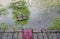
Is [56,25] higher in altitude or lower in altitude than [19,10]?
lower

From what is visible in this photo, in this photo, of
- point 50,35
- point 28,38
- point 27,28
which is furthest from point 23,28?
point 50,35

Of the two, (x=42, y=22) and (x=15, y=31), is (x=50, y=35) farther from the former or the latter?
(x=15, y=31)

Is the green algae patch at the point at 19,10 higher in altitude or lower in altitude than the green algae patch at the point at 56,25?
higher

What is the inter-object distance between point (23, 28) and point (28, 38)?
0.89ft

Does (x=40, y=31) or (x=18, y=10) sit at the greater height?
(x=18, y=10)

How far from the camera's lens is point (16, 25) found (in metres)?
2.99

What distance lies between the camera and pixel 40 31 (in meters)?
2.87

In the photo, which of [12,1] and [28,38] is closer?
Result: [28,38]

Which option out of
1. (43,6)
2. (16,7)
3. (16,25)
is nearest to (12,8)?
(16,7)

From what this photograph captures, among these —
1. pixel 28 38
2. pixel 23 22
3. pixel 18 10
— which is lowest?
pixel 28 38

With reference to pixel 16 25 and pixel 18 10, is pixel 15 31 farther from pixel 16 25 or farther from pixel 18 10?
→ pixel 18 10

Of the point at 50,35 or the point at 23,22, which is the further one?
the point at 23,22

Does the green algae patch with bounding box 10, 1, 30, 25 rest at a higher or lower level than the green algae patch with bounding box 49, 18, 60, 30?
higher

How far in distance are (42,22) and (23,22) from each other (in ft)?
1.03
